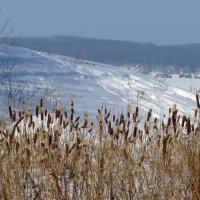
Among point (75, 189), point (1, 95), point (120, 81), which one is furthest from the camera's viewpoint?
point (120, 81)

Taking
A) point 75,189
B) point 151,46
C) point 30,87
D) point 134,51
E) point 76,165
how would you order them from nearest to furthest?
1. point 75,189
2. point 76,165
3. point 30,87
4. point 134,51
5. point 151,46

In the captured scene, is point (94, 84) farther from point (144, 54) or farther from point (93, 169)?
point (144, 54)

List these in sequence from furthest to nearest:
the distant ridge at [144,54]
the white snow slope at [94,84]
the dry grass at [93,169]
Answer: the distant ridge at [144,54]
the white snow slope at [94,84]
the dry grass at [93,169]

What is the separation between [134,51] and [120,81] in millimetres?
69698

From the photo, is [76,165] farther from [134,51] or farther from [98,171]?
[134,51]

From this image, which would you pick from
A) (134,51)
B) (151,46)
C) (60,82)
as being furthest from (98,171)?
(151,46)

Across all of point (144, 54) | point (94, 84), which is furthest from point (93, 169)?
point (144, 54)

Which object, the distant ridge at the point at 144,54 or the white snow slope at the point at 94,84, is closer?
the white snow slope at the point at 94,84

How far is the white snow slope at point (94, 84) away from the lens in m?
9.50

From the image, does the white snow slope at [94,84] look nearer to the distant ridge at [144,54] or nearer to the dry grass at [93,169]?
the dry grass at [93,169]

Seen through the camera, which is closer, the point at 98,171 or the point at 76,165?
the point at 98,171

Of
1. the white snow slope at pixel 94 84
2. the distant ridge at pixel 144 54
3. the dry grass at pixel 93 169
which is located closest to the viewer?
the dry grass at pixel 93 169

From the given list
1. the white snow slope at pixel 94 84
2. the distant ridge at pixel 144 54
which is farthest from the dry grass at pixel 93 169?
the distant ridge at pixel 144 54

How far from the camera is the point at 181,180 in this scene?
3.29 metres
